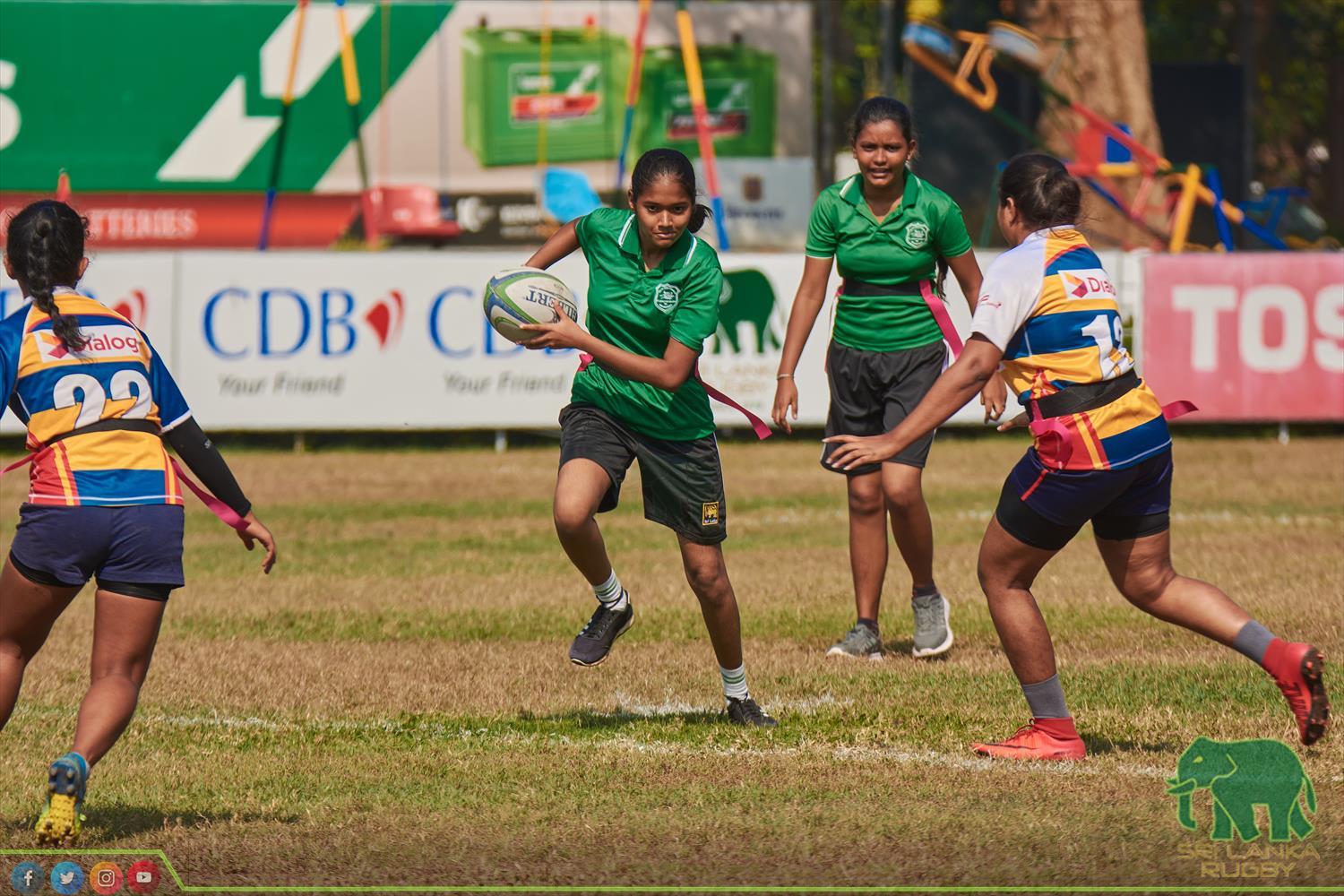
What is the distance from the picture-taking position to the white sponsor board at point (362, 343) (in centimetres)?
1684

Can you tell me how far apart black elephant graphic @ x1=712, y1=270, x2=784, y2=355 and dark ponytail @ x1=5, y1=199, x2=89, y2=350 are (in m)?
12.2

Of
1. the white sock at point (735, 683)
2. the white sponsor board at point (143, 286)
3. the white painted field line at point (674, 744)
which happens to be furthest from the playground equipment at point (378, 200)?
the white sock at point (735, 683)

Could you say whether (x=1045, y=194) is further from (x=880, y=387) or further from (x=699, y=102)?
(x=699, y=102)

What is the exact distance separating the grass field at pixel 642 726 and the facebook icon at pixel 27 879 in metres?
0.32

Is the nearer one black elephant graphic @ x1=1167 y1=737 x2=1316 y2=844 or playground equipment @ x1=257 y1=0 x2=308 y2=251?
black elephant graphic @ x1=1167 y1=737 x2=1316 y2=844

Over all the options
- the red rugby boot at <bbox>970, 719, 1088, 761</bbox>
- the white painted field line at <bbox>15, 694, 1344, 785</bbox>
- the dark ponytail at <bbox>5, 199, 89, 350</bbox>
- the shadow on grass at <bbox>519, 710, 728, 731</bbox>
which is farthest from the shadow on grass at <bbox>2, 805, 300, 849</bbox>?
the red rugby boot at <bbox>970, 719, 1088, 761</bbox>

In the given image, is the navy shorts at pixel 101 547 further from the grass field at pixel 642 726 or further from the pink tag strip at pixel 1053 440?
the pink tag strip at pixel 1053 440

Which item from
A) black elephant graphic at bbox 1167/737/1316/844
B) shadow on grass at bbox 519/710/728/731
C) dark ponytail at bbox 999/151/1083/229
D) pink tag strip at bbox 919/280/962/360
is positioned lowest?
shadow on grass at bbox 519/710/728/731

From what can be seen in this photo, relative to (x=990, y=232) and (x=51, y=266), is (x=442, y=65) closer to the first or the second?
(x=990, y=232)

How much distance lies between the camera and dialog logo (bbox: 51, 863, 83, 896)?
4926 millimetres

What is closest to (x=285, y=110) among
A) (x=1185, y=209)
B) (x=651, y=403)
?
(x=1185, y=209)

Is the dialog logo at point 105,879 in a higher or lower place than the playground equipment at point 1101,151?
lower

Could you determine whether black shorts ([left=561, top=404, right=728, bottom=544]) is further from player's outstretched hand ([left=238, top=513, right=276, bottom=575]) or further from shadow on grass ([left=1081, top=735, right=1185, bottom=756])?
shadow on grass ([left=1081, top=735, right=1185, bottom=756])

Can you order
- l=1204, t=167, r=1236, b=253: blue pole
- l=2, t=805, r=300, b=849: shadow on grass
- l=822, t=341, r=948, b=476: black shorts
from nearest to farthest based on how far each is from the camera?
l=2, t=805, r=300, b=849: shadow on grass
l=822, t=341, r=948, b=476: black shorts
l=1204, t=167, r=1236, b=253: blue pole
